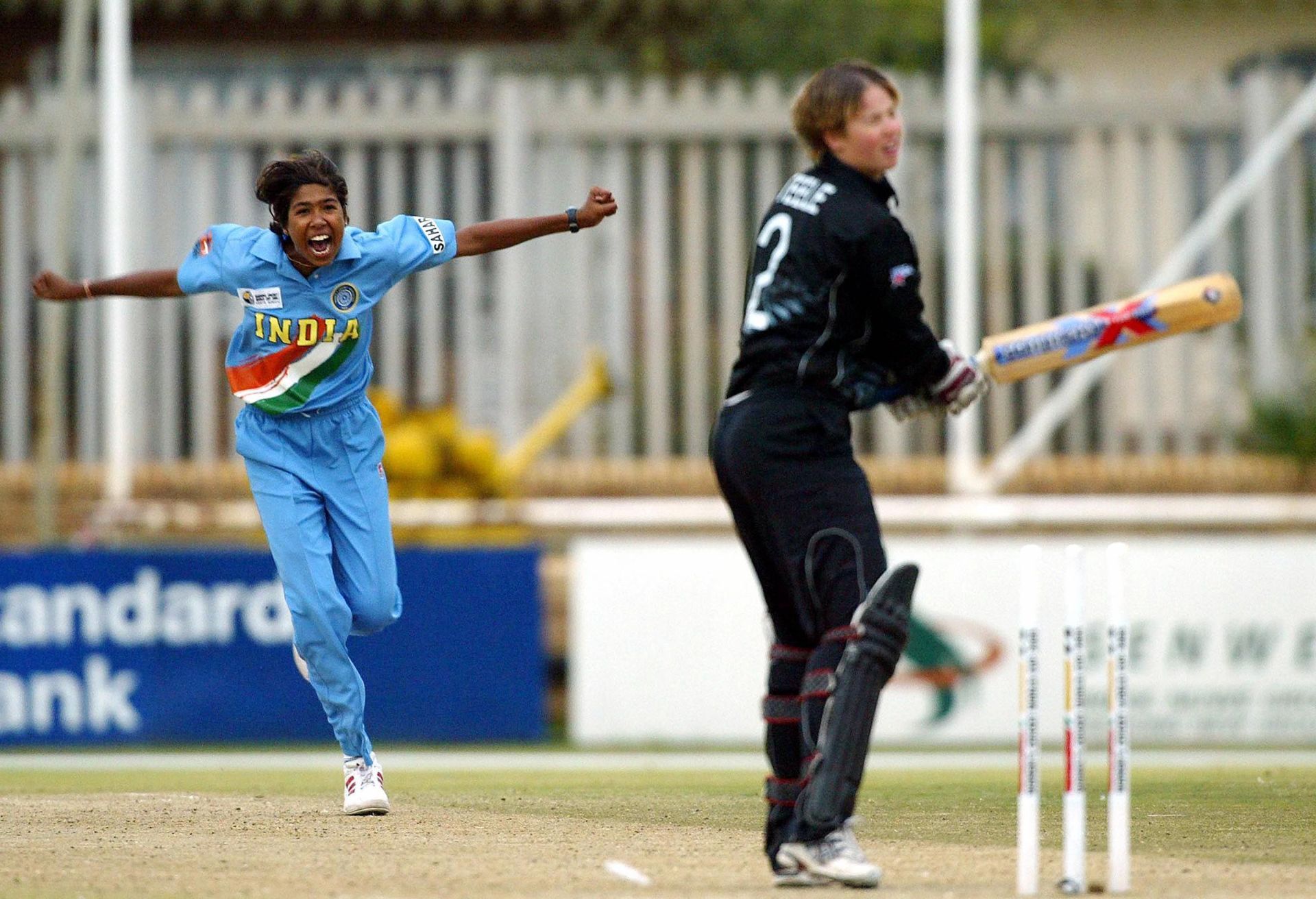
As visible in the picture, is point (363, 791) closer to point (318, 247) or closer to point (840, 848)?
point (318, 247)

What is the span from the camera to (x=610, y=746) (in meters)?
11.7

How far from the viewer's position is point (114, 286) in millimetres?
6914

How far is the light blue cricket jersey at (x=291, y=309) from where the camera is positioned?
6.68 meters

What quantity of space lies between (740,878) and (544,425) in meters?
8.56

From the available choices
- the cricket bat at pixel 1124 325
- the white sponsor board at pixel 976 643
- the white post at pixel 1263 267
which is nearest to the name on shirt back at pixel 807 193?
the cricket bat at pixel 1124 325

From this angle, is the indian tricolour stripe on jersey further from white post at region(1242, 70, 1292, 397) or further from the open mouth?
white post at region(1242, 70, 1292, 397)

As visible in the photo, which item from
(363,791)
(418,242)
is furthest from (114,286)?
(363,791)

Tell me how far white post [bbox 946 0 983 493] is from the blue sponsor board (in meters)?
3.07

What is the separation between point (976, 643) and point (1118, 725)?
6903 millimetres

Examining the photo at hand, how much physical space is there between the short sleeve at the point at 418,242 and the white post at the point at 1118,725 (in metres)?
2.72

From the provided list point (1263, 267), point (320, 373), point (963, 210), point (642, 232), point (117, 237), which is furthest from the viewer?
point (642, 232)

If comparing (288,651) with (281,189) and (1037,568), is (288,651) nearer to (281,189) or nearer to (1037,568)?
(281,189)

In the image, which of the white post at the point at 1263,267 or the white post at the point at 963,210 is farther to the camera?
the white post at the point at 1263,267

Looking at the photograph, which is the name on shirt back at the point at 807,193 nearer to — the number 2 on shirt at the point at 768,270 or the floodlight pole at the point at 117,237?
the number 2 on shirt at the point at 768,270
